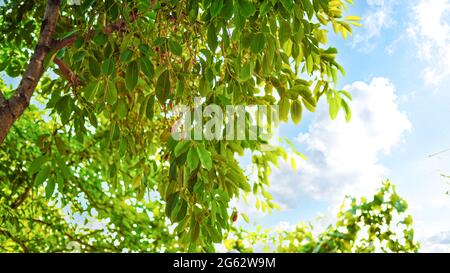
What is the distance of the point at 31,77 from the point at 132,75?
4.18ft

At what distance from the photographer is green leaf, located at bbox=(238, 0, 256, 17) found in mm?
2218

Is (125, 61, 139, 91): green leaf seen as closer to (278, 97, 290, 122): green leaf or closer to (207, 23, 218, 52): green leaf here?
(207, 23, 218, 52): green leaf

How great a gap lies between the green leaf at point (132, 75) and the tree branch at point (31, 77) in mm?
1189

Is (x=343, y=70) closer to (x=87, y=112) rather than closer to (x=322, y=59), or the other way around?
Result: (x=322, y=59)

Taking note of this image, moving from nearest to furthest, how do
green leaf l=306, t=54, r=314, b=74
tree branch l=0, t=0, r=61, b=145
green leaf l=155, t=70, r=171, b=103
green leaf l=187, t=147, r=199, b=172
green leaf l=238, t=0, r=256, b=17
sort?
green leaf l=238, t=0, r=256, b=17, green leaf l=187, t=147, r=199, b=172, green leaf l=155, t=70, r=171, b=103, green leaf l=306, t=54, r=314, b=74, tree branch l=0, t=0, r=61, b=145

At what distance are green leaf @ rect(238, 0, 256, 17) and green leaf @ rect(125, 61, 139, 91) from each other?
0.56 metres

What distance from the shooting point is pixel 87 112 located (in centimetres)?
342

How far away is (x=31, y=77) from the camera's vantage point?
3453 mm

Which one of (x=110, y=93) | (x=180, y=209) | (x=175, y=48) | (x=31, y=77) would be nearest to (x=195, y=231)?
(x=180, y=209)

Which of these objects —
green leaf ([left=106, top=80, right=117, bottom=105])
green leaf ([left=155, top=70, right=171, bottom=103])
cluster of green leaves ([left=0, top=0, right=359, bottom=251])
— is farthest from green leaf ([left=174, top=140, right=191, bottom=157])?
green leaf ([left=106, top=80, right=117, bottom=105])

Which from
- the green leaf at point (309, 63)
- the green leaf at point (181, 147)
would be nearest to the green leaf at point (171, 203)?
the green leaf at point (181, 147)

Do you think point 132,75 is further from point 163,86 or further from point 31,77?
point 31,77

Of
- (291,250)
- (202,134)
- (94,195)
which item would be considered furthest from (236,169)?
(94,195)
